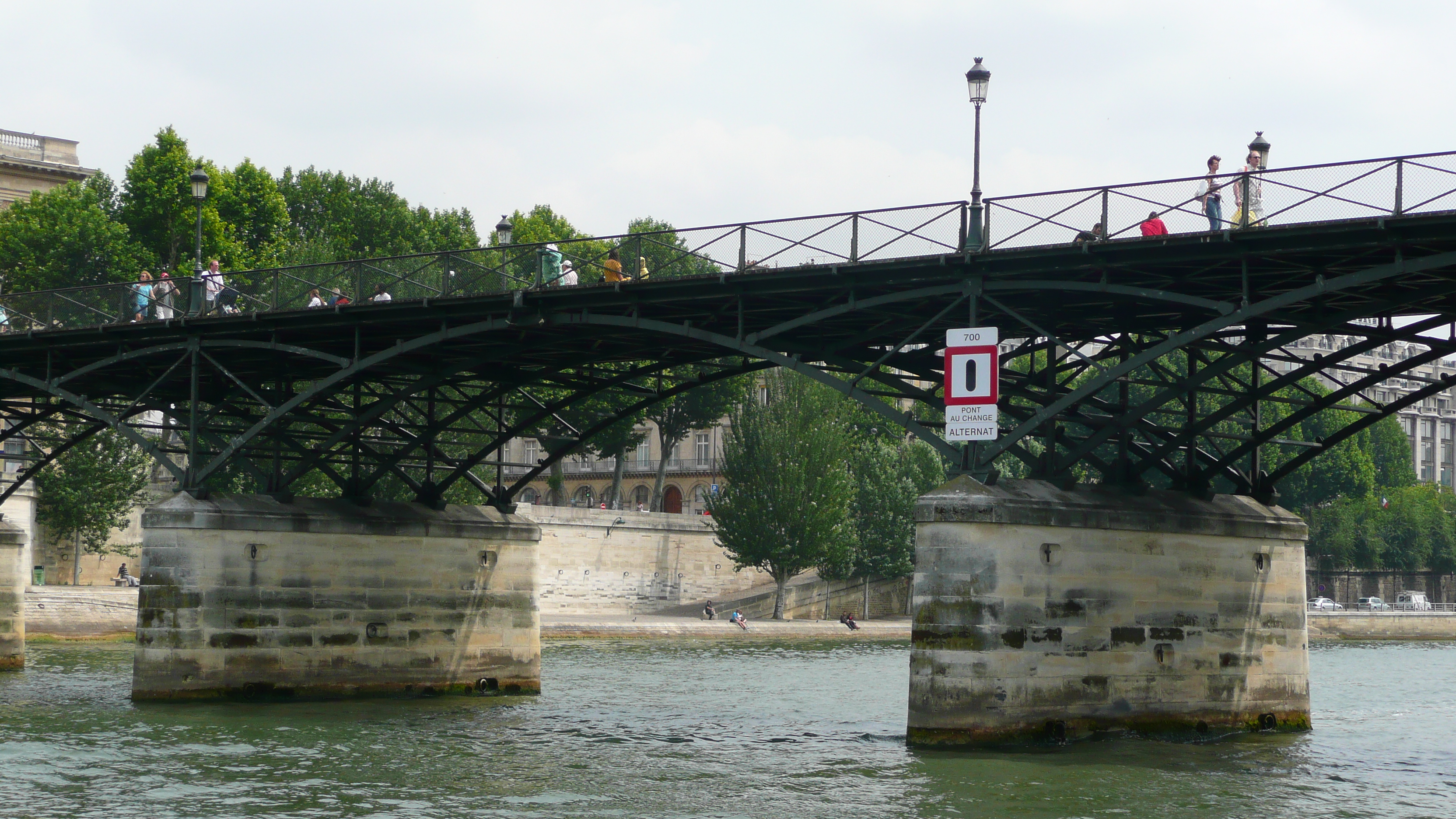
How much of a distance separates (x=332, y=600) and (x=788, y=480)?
150 ft

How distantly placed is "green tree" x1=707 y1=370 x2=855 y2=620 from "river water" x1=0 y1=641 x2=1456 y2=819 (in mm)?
39134

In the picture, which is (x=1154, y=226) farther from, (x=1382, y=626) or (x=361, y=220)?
(x=1382, y=626)

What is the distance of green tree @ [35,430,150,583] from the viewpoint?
72938mm

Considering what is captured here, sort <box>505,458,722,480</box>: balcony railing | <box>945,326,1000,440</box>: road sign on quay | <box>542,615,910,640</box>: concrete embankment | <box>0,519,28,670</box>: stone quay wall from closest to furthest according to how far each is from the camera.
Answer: <box>945,326,1000,440</box>: road sign on quay, <box>0,519,28,670</box>: stone quay wall, <box>542,615,910,640</box>: concrete embankment, <box>505,458,722,480</box>: balcony railing

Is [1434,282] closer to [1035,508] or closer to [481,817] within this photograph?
[1035,508]

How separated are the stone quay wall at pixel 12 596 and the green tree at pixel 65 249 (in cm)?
2648

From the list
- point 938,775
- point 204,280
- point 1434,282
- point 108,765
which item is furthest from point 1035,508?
point 204,280

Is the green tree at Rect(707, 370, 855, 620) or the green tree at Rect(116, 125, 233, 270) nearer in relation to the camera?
the green tree at Rect(116, 125, 233, 270)

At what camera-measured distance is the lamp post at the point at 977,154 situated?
2941 centimetres

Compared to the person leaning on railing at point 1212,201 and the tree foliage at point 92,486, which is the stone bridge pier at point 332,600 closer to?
the person leaning on railing at point 1212,201

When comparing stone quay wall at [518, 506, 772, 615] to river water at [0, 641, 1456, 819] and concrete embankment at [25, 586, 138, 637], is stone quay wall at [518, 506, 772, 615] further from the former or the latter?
river water at [0, 641, 1456, 819]

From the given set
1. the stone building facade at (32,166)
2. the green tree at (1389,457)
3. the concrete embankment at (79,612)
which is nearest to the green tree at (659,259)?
the concrete embankment at (79,612)

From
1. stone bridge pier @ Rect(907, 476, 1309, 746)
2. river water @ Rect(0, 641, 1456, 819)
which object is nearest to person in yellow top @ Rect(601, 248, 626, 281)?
stone bridge pier @ Rect(907, 476, 1309, 746)

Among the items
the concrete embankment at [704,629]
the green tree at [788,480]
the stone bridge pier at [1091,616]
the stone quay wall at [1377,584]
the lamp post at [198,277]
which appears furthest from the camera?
the stone quay wall at [1377,584]
